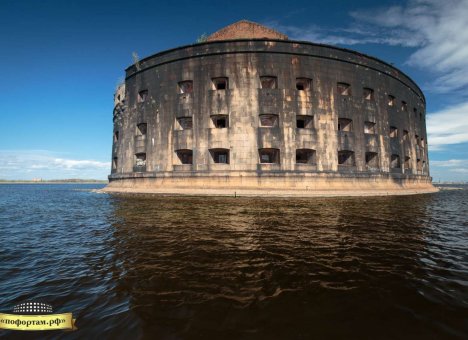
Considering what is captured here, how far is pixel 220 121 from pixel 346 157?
13.8 meters

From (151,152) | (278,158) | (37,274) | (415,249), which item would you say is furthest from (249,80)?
(37,274)

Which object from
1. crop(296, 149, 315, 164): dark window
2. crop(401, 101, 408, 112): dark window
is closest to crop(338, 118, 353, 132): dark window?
crop(296, 149, 315, 164): dark window

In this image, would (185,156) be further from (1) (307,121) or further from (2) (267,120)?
(1) (307,121)

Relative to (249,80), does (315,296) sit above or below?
below

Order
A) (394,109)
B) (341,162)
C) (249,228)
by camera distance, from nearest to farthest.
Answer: (249,228)
(341,162)
(394,109)

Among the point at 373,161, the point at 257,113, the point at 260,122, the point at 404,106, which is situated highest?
the point at 404,106

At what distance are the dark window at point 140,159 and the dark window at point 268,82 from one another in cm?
1466

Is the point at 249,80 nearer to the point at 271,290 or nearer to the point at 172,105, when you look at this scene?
the point at 172,105

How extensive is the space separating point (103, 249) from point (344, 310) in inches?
196

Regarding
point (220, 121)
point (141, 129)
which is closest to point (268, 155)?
point (220, 121)

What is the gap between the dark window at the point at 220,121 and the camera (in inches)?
932

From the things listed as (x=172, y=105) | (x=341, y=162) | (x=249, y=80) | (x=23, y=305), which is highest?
(x=249, y=80)

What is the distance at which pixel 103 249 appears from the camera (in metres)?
5.53

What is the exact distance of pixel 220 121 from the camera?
82.8 ft
